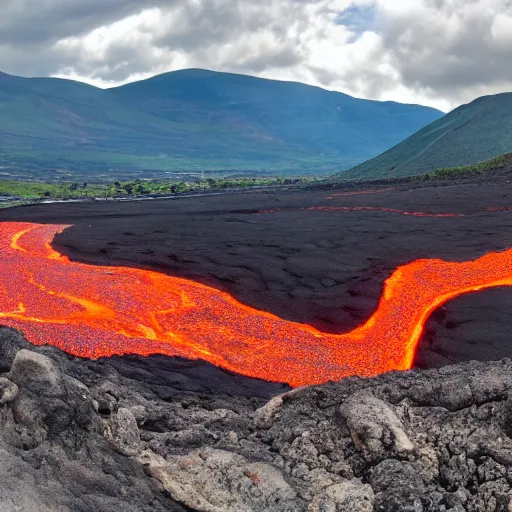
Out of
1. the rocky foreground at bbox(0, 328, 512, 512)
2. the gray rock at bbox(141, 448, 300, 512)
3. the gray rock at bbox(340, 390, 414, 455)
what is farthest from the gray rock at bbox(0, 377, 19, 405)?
the gray rock at bbox(340, 390, 414, 455)

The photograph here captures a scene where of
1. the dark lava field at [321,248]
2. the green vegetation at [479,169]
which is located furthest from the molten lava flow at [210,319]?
the green vegetation at [479,169]

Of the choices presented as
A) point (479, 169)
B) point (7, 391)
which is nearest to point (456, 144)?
point (479, 169)

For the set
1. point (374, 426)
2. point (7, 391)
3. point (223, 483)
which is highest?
point (7, 391)

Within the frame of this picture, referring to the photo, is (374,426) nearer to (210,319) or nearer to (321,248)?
(210,319)

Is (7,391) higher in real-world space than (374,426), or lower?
higher

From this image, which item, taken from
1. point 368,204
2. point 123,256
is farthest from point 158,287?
point 368,204

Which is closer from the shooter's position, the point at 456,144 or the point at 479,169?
the point at 479,169

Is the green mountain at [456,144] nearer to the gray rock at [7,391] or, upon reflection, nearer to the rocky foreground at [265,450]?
the rocky foreground at [265,450]

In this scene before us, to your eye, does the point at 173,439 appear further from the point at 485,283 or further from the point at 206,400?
the point at 485,283
